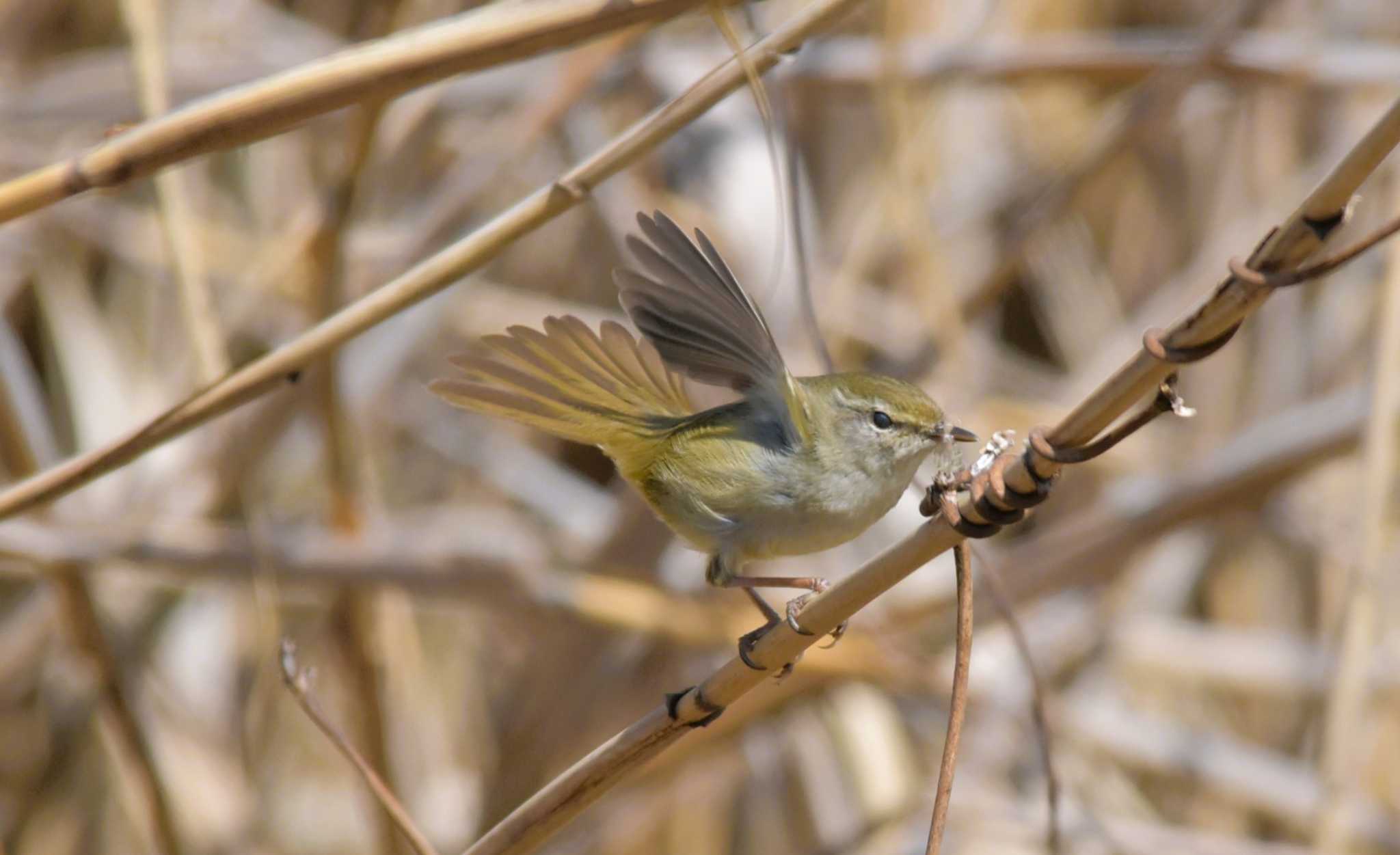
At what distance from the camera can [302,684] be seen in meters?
1.03

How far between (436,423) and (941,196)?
1263mm

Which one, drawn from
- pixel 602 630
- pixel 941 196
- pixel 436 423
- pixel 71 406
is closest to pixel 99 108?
pixel 71 406

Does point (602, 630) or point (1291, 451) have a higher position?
point (602, 630)

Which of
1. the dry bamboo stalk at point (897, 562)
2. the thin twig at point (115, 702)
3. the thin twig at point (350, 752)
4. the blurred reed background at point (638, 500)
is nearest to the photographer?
the dry bamboo stalk at point (897, 562)

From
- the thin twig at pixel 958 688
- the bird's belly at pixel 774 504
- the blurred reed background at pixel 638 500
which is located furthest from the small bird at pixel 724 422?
the blurred reed background at pixel 638 500

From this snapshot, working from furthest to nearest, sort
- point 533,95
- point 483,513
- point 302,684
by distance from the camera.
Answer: point 483,513
point 533,95
point 302,684

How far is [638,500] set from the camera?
2008 millimetres

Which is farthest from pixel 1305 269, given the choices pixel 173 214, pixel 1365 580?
pixel 173 214

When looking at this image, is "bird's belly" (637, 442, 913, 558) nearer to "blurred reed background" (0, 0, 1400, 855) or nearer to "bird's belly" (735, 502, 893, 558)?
"bird's belly" (735, 502, 893, 558)

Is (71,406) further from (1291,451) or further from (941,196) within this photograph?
(1291,451)

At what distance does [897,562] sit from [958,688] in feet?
0.30

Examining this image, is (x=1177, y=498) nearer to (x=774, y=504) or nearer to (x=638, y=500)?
(x=638, y=500)

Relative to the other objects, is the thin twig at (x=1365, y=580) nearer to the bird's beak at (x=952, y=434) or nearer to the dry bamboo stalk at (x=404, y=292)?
the bird's beak at (x=952, y=434)

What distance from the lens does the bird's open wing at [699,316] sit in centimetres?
96
